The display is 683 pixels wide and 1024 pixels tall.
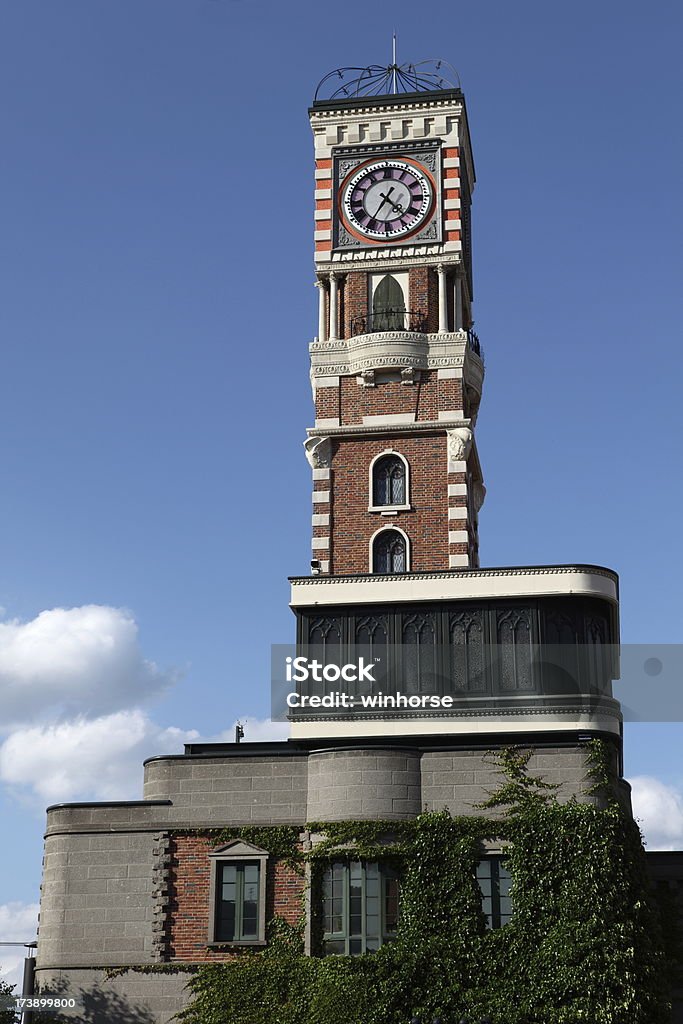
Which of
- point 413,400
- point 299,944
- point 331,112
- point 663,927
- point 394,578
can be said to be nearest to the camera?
point 299,944

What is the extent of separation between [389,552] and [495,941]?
49.0ft

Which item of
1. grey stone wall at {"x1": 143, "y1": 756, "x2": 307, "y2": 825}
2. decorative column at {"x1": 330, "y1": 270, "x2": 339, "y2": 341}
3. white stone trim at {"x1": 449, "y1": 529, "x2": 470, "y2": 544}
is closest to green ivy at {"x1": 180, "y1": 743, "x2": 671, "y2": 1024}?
grey stone wall at {"x1": 143, "y1": 756, "x2": 307, "y2": 825}

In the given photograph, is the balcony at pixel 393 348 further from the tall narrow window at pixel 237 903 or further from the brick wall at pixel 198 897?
the tall narrow window at pixel 237 903

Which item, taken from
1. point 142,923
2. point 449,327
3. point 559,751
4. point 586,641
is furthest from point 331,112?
point 142,923

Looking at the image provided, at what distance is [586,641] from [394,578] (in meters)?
6.02

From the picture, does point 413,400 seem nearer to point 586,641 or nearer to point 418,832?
point 586,641

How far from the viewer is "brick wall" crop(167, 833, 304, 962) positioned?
36344 millimetres

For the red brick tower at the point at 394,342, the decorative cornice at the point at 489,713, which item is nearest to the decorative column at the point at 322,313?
the red brick tower at the point at 394,342

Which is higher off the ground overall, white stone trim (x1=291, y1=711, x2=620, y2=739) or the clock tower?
the clock tower

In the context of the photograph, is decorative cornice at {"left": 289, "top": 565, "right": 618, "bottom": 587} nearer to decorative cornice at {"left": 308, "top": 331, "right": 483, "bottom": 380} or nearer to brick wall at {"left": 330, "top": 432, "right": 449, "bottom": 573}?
brick wall at {"left": 330, "top": 432, "right": 449, "bottom": 573}

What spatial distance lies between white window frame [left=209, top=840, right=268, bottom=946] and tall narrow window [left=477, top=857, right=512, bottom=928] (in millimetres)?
5735

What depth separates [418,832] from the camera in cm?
3572

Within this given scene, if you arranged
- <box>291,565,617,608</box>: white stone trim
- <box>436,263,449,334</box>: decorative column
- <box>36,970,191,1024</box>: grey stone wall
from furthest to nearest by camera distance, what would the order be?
<box>436,263,449,334</box>: decorative column, <box>291,565,617,608</box>: white stone trim, <box>36,970,191,1024</box>: grey stone wall

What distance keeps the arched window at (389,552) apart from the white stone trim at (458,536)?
1544 mm
